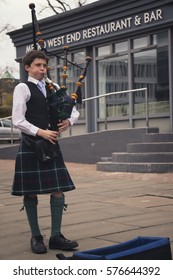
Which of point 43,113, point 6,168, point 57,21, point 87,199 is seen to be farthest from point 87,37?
point 43,113

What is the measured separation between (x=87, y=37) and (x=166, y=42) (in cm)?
369

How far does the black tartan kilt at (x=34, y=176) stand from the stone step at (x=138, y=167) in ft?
22.9

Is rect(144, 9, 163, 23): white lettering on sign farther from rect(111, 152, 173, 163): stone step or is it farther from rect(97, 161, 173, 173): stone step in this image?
rect(97, 161, 173, 173): stone step

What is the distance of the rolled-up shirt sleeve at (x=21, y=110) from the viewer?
480 centimetres

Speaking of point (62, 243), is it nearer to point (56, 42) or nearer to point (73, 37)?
point (73, 37)

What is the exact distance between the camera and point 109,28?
683 inches

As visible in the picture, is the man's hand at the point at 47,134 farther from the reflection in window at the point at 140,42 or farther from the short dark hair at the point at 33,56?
the reflection in window at the point at 140,42

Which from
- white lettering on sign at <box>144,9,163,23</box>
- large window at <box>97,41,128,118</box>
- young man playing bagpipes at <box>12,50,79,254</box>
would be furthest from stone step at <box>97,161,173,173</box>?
young man playing bagpipes at <box>12,50,79,254</box>

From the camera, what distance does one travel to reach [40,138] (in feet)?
16.0

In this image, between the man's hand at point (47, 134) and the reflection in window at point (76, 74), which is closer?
the man's hand at point (47, 134)

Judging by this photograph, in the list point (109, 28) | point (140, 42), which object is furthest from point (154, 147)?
point (109, 28)

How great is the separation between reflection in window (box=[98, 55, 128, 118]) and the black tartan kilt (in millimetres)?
11355

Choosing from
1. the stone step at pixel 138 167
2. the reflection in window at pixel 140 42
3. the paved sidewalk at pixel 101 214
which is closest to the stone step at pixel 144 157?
the stone step at pixel 138 167

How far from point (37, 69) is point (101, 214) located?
258cm
